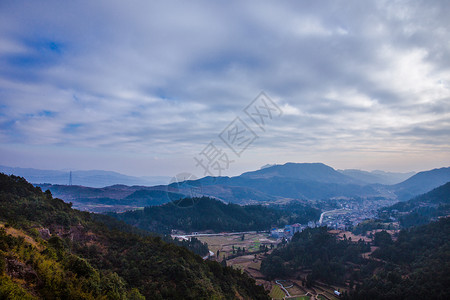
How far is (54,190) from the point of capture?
127812 millimetres

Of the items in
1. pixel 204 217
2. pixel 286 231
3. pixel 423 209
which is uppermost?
pixel 423 209

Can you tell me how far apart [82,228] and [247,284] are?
1757 cm

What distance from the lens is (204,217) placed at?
10225 cm

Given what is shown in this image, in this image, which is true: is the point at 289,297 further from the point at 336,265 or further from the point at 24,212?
the point at 24,212

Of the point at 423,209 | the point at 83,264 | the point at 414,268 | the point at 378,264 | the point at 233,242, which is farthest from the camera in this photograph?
the point at 423,209

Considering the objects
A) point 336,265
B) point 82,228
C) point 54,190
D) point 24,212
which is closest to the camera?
point 24,212

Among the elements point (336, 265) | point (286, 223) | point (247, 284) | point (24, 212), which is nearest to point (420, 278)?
point (336, 265)

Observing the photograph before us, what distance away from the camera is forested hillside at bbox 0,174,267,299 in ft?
26.5

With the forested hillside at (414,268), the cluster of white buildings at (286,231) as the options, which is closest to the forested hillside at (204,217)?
the cluster of white buildings at (286,231)

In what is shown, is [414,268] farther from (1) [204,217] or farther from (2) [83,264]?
(1) [204,217]

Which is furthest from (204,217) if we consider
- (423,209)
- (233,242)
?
(423,209)

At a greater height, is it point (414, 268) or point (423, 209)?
point (414, 268)

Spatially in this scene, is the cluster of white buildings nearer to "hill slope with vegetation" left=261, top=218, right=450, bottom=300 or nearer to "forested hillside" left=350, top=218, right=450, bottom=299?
"hill slope with vegetation" left=261, top=218, right=450, bottom=300

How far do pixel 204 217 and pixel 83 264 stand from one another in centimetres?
9495
